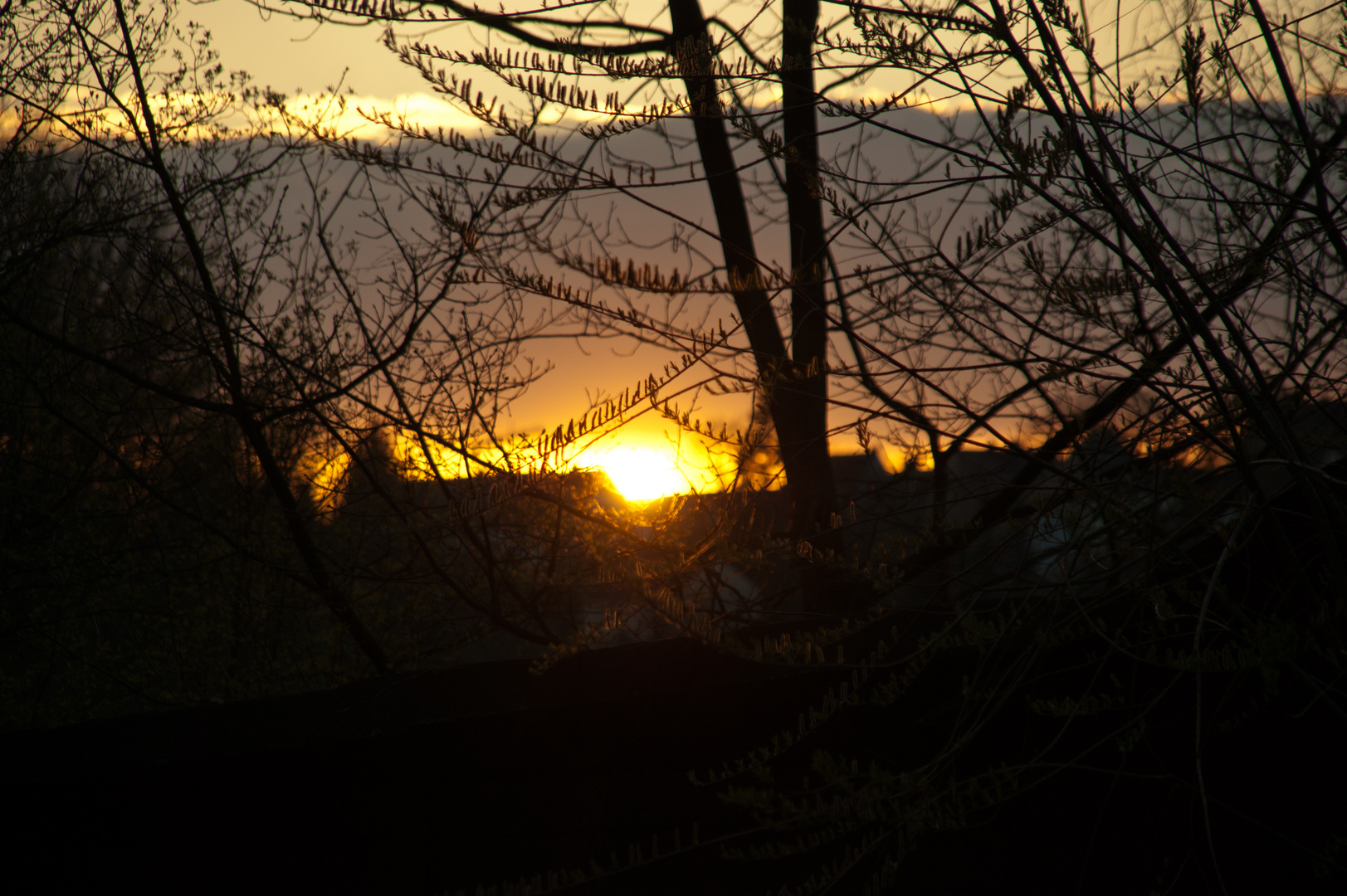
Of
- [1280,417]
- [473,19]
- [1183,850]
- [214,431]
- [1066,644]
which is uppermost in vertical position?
[473,19]

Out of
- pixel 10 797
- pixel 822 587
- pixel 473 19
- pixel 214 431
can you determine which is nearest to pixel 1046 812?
pixel 822 587

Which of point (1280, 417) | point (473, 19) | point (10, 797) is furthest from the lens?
point (473, 19)

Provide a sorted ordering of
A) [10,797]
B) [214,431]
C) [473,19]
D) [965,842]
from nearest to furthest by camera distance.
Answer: [10,797] < [965,842] < [473,19] < [214,431]

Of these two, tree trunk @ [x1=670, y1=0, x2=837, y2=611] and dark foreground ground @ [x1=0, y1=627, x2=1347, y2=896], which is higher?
tree trunk @ [x1=670, y1=0, x2=837, y2=611]

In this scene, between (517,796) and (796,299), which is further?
(796,299)

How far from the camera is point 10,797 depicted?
6.63 ft

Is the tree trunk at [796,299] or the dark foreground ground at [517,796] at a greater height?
the tree trunk at [796,299]

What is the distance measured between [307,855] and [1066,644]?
2.01m

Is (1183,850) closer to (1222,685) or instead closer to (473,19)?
(1222,685)

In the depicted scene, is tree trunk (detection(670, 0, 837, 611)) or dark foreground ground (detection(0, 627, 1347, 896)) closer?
dark foreground ground (detection(0, 627, 1347, 896))

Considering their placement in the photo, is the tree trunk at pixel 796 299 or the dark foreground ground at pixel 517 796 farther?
the tree trunk at pixel 796 299

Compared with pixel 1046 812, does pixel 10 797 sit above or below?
above

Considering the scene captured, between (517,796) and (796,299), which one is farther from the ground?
(796,299)

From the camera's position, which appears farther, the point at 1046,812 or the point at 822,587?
the point at 822,587
